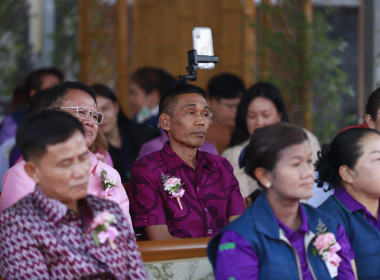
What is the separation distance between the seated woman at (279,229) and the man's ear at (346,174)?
0.39m

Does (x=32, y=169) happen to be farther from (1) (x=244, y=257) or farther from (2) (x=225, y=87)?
(2) (x=225, y=87)

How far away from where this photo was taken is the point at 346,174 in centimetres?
288

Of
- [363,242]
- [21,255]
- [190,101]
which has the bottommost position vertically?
[363,242]

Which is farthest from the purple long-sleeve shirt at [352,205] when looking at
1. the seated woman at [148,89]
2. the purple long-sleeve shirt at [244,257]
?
the seated woman at [148,89]

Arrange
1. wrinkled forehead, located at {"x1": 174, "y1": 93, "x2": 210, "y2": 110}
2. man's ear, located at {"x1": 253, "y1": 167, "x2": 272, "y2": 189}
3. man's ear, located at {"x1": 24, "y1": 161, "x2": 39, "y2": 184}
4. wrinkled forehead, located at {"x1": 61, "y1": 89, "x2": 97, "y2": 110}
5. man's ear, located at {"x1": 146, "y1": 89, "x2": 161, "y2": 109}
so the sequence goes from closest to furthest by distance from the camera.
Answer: man's ear, located at {"x1": 24, "y1": 161, "x2": 39, "y2": 184} → man's ear, located at {"x1": 253, "y1": 167, "x2": 272, "y2": 189} → wrinkled forehead, located at {"x1": 61, "y1": 89, "x2": 97, "y2": 110} → wrinkled forehead, located at {"x1": 174, "y1": 93, "x2": 210, "y2": 110} → man's ear, located at {"x1": 146, "y1": 89, "x2": 161, "y2": 109}

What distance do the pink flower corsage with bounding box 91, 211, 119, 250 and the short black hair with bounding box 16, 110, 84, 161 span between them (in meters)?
0.28

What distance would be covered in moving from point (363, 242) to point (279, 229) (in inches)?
22.1

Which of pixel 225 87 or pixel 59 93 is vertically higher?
pixel 59 93

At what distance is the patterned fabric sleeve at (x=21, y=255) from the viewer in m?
2.11

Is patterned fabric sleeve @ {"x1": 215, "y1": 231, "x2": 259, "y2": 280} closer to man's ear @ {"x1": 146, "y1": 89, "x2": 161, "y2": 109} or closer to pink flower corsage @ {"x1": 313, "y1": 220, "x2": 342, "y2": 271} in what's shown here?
pink flower corsage @ {"x1": 313, "y1": 220, "x2": 342, "y2": 271}

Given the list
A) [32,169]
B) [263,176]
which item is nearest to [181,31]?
[263,176]

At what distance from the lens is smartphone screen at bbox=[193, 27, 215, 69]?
3293 mm

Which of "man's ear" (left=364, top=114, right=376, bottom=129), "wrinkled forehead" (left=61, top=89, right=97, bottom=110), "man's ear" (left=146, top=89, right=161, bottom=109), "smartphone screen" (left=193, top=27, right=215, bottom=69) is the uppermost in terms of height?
"smartphone screen" (left=193, top=27, right=215, bottom=69)

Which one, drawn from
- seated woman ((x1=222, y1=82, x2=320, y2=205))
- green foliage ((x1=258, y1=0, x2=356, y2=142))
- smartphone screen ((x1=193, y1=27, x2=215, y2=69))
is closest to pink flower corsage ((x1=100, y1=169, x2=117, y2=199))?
smartphone screen ((x1=193, y1=27, x2=215, y2=69))
